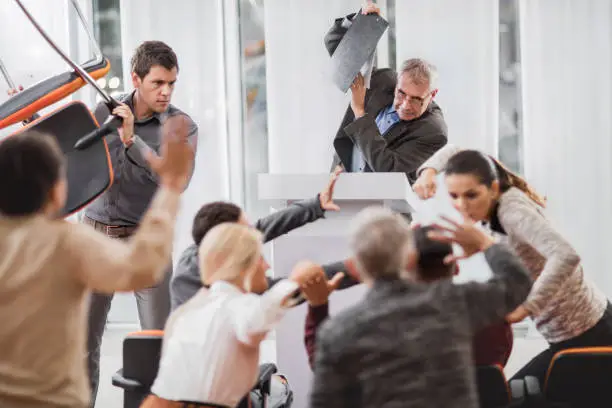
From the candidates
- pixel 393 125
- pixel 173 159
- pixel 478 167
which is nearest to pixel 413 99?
pixel 393 125

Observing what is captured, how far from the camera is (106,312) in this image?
9.46ft

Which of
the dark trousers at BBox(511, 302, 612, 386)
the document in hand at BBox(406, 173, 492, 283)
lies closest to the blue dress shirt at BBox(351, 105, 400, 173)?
the dark trousers at BBox(511, 302, 612, 386)

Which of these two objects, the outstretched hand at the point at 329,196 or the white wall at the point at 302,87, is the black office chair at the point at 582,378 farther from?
the white wall at the point at 302,87

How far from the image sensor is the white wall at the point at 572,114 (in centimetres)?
435

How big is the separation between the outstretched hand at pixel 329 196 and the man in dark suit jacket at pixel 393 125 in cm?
46

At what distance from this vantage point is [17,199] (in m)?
1.59

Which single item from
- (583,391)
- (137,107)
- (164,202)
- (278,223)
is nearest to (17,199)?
(164,202)

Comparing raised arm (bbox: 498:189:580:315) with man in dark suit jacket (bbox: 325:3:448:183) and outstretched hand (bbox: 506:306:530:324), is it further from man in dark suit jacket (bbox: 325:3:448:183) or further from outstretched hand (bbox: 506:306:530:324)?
man in dark suit jacket (bbox: 325:3:448:183)

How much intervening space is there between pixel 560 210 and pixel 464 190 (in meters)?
2.43

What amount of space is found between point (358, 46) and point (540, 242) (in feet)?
3.86

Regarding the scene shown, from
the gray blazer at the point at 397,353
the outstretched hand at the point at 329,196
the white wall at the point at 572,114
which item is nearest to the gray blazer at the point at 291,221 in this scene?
the outstretched hand at the point at 329,196

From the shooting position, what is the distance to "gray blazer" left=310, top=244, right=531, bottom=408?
160 cm

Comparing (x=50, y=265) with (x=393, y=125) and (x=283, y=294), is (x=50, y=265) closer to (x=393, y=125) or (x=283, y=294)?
(x=283, y=294)

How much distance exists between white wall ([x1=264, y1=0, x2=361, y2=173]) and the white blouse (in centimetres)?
259
